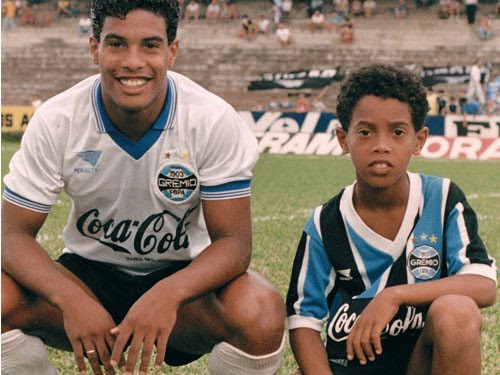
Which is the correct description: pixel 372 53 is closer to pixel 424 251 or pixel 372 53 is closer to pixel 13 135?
pixel 13 135

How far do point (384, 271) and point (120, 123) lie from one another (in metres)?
0.98

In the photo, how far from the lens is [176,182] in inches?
117

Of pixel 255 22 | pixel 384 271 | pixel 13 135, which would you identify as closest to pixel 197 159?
pixel 384 271

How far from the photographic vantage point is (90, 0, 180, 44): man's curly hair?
9.28 feet

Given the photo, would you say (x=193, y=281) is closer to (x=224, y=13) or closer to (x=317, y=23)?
(x=317, y=23)

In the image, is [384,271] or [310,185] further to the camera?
[310,185]

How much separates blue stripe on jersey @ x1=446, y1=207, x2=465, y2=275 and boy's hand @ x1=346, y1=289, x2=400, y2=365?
25 cm

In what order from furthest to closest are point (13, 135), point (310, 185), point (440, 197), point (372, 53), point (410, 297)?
point (372, 53) → point (13, 135) → point (310, 185) → point (440, 197) → point (410, 297)

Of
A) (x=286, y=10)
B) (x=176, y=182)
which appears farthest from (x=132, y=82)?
(x=286, y=10)

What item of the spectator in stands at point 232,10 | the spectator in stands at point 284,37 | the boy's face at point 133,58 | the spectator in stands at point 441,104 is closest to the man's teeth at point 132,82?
the boy's face at point 133,58

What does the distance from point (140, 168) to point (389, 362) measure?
1.02 m

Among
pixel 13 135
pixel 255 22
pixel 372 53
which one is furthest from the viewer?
pixel 255 22

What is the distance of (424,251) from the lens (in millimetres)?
2838

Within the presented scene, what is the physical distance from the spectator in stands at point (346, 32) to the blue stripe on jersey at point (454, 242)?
26082mm
